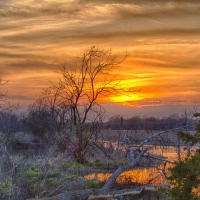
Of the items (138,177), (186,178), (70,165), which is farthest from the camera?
(70,165)

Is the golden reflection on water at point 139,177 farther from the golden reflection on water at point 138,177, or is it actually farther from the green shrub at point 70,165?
the green shrub at point 70,165

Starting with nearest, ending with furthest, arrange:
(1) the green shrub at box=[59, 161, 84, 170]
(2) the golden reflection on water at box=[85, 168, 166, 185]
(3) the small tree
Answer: (3) the small tree
(2) the golden reflection on water at box=[85, 168, 166, 185]
(1) the green shrub at box=[59, 161, 84, 170]

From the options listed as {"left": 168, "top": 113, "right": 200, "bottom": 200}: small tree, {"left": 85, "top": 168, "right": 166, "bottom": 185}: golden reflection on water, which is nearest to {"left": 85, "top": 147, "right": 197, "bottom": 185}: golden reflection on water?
{"left": 85, "top": 168, "right": 166, "bottom": 185}: golden reflection on water

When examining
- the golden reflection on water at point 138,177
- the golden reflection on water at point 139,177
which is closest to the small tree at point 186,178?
the golden reflection on water at point 138,177

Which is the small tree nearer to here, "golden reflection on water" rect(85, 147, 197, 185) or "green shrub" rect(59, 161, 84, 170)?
"golden reflection on water" rect(85, 147, 197, 185)

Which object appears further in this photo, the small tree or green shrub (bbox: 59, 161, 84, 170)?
green shrub (bbox: 59, 161, 84, 170)

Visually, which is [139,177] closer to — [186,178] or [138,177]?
[138,177]

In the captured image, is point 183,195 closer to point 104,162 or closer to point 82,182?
point 82,182

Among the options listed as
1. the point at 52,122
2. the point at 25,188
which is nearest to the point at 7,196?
the point at 25,188

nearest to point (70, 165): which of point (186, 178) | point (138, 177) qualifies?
point (138, 177)

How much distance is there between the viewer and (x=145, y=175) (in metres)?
19.2

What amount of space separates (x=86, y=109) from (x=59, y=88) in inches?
103

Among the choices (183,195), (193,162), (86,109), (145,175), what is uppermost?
(86,109)

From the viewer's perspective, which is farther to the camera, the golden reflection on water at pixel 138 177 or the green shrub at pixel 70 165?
the green shrub at pixel 70 165
